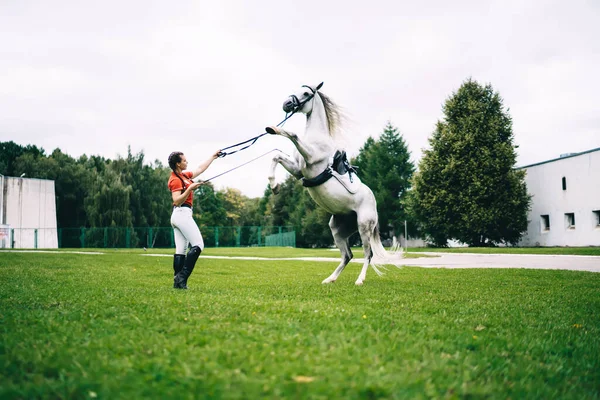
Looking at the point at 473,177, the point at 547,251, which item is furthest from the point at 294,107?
the point at 473,177

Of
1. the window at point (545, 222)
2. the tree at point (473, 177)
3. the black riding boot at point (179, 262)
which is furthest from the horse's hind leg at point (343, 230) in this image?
the window at point (545, 222)

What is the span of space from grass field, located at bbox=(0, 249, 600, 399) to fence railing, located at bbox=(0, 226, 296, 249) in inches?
1867

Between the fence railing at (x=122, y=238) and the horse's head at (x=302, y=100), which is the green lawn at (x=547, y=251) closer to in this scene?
the horse's head at (x=302, y=100)

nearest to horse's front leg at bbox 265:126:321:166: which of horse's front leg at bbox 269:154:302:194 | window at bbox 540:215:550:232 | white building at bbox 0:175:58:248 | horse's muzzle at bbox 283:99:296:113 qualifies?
horse's front leg at bbox 269:154:302:194

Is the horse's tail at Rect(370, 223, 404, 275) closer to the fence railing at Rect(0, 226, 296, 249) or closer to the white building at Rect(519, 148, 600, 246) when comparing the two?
the white building at Rect(519, 148, 600, 246)

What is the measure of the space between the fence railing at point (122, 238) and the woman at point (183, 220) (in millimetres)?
44632

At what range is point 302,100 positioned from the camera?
28.7 feet

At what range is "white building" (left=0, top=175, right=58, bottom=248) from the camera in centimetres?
4847

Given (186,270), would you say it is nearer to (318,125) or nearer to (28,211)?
(318,125)

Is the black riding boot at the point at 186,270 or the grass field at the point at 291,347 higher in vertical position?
the black riding boot at the point at 186,270

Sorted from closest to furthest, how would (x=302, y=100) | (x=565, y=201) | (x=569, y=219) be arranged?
(x=302, y=100) → (x=565, y=201) → (x=569, y=219)

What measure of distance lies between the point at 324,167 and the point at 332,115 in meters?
1.22

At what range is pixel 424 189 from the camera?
39.5 meters

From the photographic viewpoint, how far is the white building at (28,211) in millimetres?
48469
